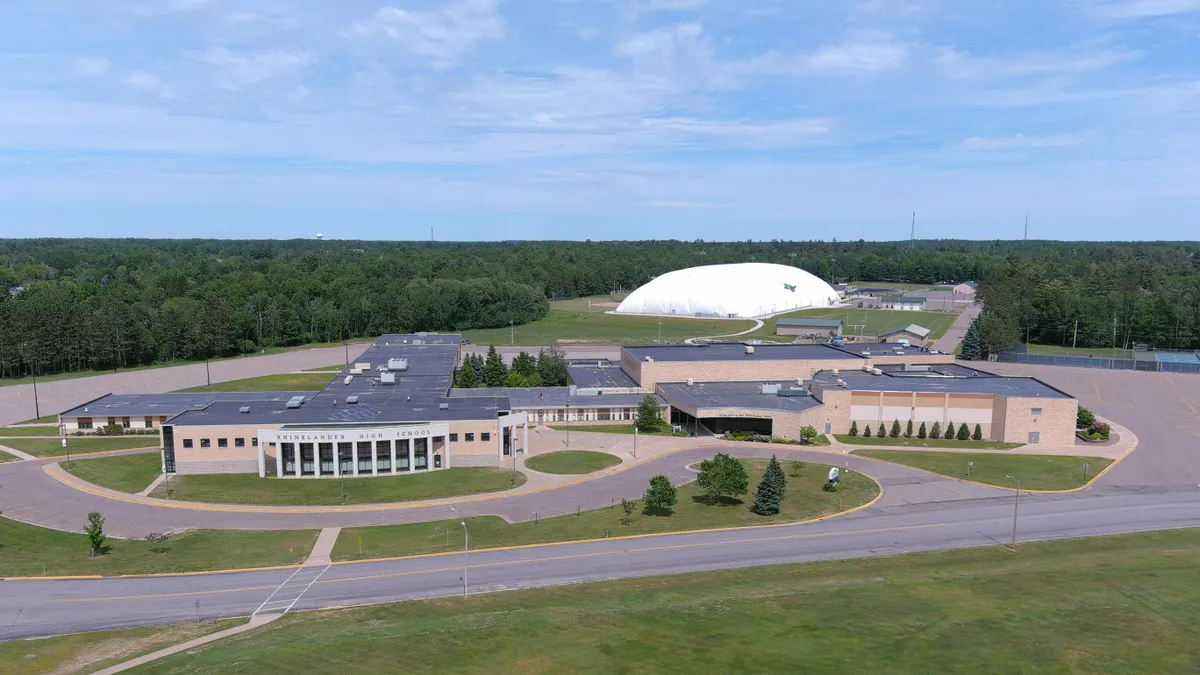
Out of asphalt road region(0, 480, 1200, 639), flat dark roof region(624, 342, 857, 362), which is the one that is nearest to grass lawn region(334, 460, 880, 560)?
asphalt road region(0, 480, 1200, 639)

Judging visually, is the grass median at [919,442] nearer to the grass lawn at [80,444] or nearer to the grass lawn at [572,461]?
the grass lawn at [572,461]

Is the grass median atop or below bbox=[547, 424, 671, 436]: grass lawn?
below

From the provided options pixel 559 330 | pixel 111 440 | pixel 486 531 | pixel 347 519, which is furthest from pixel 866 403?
pixel 559 330

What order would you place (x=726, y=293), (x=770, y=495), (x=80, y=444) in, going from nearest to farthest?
1. (x=770, y=495)
2. (x=80, y=444)
3. (x=726, y=293)

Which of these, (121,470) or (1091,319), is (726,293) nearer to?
(1091,319)

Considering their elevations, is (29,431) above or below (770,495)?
below

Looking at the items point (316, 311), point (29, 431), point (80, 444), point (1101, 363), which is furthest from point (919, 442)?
point (316, 311)

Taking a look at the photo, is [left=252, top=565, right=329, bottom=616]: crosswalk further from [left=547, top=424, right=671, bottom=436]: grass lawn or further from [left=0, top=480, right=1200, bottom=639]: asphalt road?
[left=547, top=424, right=671, bottom=436]: grass lawn
